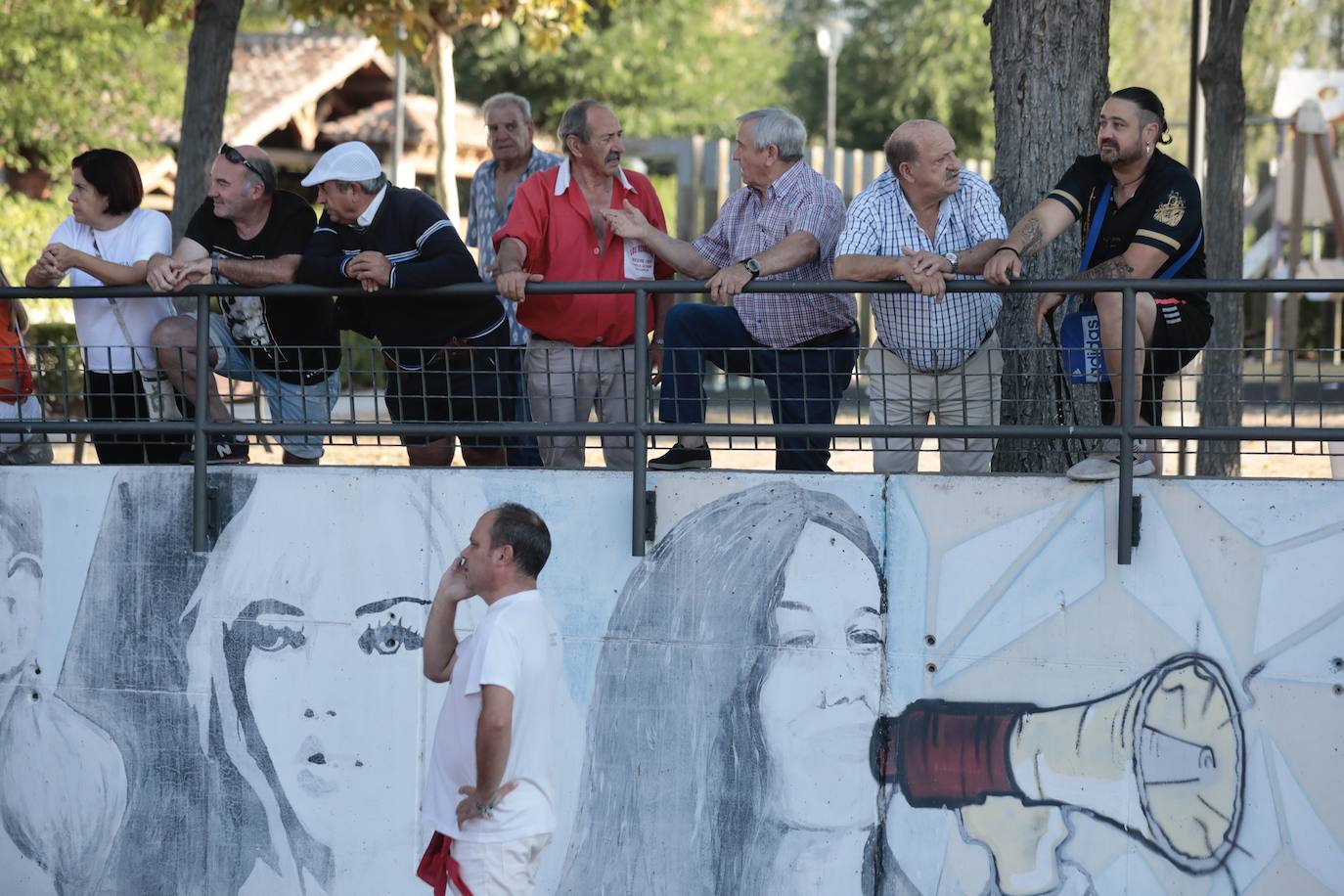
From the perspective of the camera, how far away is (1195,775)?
18.4ft

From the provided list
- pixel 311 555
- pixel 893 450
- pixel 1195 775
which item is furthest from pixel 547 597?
pixel 1195 775

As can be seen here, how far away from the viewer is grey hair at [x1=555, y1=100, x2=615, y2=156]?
259 inches

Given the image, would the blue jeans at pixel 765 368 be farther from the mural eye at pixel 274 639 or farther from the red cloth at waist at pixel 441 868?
the red cloth at waist at pixel 441 868

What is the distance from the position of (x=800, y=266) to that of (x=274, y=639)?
8.32ft

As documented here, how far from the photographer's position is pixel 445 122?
15.3 m

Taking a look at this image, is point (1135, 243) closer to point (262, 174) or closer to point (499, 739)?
point (499, 739)

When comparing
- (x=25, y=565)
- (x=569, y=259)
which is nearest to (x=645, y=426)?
(x=569, y=259)

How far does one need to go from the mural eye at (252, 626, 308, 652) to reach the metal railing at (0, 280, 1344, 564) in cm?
42

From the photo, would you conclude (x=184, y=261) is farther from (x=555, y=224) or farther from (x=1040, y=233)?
(x=1040, y=233)

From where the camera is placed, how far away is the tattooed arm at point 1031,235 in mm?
5645

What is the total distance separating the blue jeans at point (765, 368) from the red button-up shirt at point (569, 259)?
9.9 inches

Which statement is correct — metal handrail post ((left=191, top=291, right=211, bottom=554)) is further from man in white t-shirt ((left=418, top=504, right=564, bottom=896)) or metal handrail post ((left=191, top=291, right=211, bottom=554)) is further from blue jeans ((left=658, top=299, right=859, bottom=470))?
man in white t-shirt ((left=418, top=504, right=564, bottom=896))

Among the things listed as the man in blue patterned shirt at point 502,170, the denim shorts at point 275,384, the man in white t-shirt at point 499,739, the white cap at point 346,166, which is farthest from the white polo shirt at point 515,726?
the man in blue patterned shirt at point 502,170

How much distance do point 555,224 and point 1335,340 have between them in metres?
17.1
